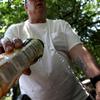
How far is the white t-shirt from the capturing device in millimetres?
2387

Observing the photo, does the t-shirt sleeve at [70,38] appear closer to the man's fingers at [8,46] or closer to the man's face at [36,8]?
the man's face at [36,8]

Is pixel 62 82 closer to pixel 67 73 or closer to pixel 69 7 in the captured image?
pixel 67 73

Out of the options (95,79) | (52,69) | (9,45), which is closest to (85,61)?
(52,69)

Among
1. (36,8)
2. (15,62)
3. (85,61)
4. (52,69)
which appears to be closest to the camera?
(15,62)

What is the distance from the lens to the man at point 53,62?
7.81 feet

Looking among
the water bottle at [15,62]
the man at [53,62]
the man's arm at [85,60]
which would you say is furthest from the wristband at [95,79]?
the man at [53,62]

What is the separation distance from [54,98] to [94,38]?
480 centimetres

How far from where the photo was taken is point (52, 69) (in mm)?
2396

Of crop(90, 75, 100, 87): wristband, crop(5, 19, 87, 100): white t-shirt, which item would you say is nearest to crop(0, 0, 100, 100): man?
crop(5, 19, 87, 100): white t-shirt

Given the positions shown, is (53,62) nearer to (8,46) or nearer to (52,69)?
(52,69)

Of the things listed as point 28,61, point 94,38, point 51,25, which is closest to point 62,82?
point 51,25

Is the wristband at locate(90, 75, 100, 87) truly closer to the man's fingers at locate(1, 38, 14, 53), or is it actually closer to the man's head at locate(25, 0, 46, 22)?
the man's fingers at locate(1, 38, 14, 53)

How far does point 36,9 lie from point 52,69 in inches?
21.6

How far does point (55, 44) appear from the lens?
2.53 metres
